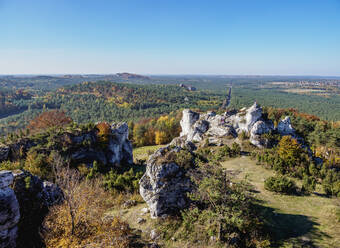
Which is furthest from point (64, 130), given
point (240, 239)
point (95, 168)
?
point (240, 239)

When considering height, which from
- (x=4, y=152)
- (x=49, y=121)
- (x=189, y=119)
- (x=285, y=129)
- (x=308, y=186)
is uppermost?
(x=49, y=121)

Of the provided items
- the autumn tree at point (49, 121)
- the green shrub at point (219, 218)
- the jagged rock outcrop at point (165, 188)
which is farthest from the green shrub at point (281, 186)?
the autumn tree at point (49, 121)

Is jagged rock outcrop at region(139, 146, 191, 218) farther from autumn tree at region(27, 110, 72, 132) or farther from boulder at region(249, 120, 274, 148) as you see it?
autumn tree at region(27, 110, 72, 132)

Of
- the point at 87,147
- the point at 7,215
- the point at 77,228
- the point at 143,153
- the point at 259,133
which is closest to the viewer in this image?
the point at 7,215

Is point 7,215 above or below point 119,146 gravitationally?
above

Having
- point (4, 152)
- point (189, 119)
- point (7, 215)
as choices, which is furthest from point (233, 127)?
point (4, 152)

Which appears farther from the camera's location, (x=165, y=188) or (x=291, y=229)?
(x=165, y=188)

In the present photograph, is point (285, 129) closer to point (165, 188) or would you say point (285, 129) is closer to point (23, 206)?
point (165, 188)

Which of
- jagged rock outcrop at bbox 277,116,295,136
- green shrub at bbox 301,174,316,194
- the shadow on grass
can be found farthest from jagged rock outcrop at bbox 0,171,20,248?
jagged rock outcrop at bbox 277,116,295,136
